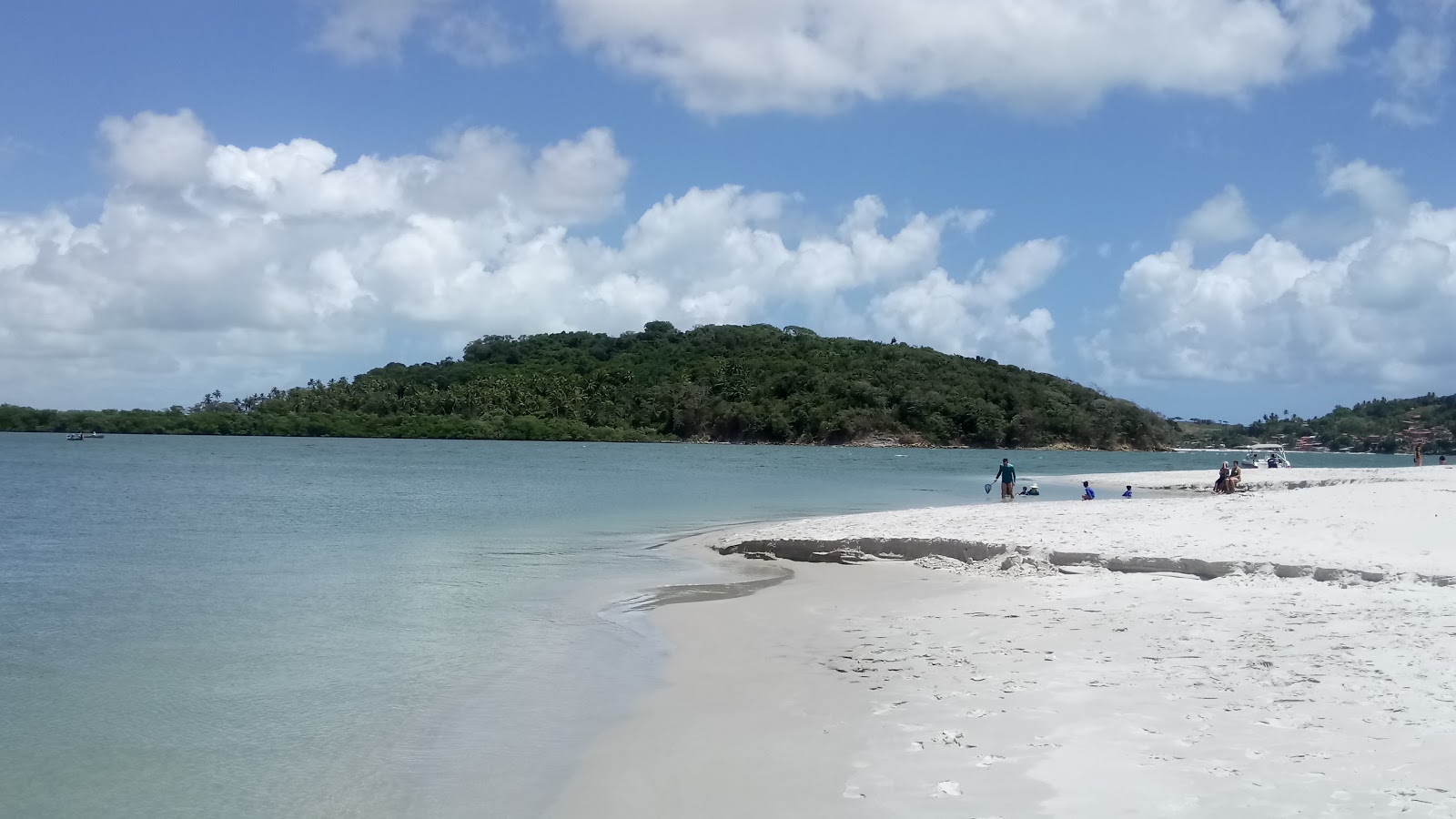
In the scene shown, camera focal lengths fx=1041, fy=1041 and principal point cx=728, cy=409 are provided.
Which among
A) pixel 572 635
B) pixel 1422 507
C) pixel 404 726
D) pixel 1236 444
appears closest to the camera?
pixel 404 726

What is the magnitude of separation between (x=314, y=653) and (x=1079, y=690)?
29.0 feet

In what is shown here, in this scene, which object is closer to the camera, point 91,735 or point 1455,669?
point 1455,669

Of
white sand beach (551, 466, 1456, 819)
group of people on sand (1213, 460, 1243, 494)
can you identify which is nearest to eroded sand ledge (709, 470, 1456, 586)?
white sand beach (551, 466, 1456, 819)

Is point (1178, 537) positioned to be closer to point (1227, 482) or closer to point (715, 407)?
point (1227, 482)

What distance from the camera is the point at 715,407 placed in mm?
146750

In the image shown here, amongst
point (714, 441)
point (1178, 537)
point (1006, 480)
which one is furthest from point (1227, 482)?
point (714, 441)

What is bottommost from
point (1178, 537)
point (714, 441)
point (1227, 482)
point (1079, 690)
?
point (1079, 690)

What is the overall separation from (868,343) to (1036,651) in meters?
158

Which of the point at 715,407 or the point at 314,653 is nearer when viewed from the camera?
the point at 314,653

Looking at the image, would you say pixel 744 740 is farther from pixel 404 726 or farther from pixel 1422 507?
pixel 1422 507

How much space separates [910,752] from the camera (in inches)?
284

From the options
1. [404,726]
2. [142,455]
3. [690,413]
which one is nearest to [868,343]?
[690,413]

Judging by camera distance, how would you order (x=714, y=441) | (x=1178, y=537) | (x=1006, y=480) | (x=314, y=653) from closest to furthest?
(x=314, y=653) → (x=1178, y=537) → (x=1006, y=480) → (x=714, y=441)

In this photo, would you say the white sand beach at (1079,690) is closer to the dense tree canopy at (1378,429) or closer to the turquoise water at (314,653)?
the turquoise water at (314,653)
